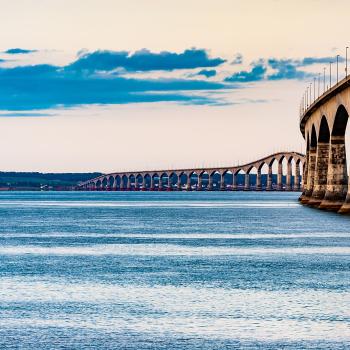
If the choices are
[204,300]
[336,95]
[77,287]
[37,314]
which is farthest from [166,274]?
[336,95]

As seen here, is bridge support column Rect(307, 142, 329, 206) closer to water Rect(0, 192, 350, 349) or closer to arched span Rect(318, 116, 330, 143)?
arched span Rect(318, 116, 330, 143)

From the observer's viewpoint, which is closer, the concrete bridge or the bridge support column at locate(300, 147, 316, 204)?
the concrete bridge

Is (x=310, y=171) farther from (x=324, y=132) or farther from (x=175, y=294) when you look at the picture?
(x=175, y=294)

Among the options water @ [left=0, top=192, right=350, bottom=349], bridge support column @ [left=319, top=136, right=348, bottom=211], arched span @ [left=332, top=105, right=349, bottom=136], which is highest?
arched span @ [left=332, top=105, right=349, bottom=136]

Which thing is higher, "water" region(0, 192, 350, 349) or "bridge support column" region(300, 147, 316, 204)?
"bridge support column" region(300, 147, 316, 204)

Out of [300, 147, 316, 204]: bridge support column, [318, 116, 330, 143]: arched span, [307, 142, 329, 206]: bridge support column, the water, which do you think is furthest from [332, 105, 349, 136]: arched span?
the water

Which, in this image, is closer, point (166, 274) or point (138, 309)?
point (138, 309)

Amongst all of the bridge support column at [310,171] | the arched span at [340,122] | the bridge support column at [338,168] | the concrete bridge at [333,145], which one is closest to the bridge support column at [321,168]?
the concrete bridge at [333,145]

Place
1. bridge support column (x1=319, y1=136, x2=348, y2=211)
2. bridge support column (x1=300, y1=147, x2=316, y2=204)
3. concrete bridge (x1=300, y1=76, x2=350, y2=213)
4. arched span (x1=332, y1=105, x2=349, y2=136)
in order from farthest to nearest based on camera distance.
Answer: bridge support column (x1=300, y1=147, x2=316, y2=204), bridge support column (x1=319, y1=136, x2=348, y2=211), arched span (x1=332, y1=105, x2=349, y2=136), concrete bridge (x1=300, y1=76, x2=350, y2=213)

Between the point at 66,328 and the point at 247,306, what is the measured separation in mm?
6089

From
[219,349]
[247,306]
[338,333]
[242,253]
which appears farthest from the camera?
[242,253]

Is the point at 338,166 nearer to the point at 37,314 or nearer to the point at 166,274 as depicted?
the point at 166,274

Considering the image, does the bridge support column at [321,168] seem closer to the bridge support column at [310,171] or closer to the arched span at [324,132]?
the arched span at [324,132]

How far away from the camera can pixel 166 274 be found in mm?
35656
